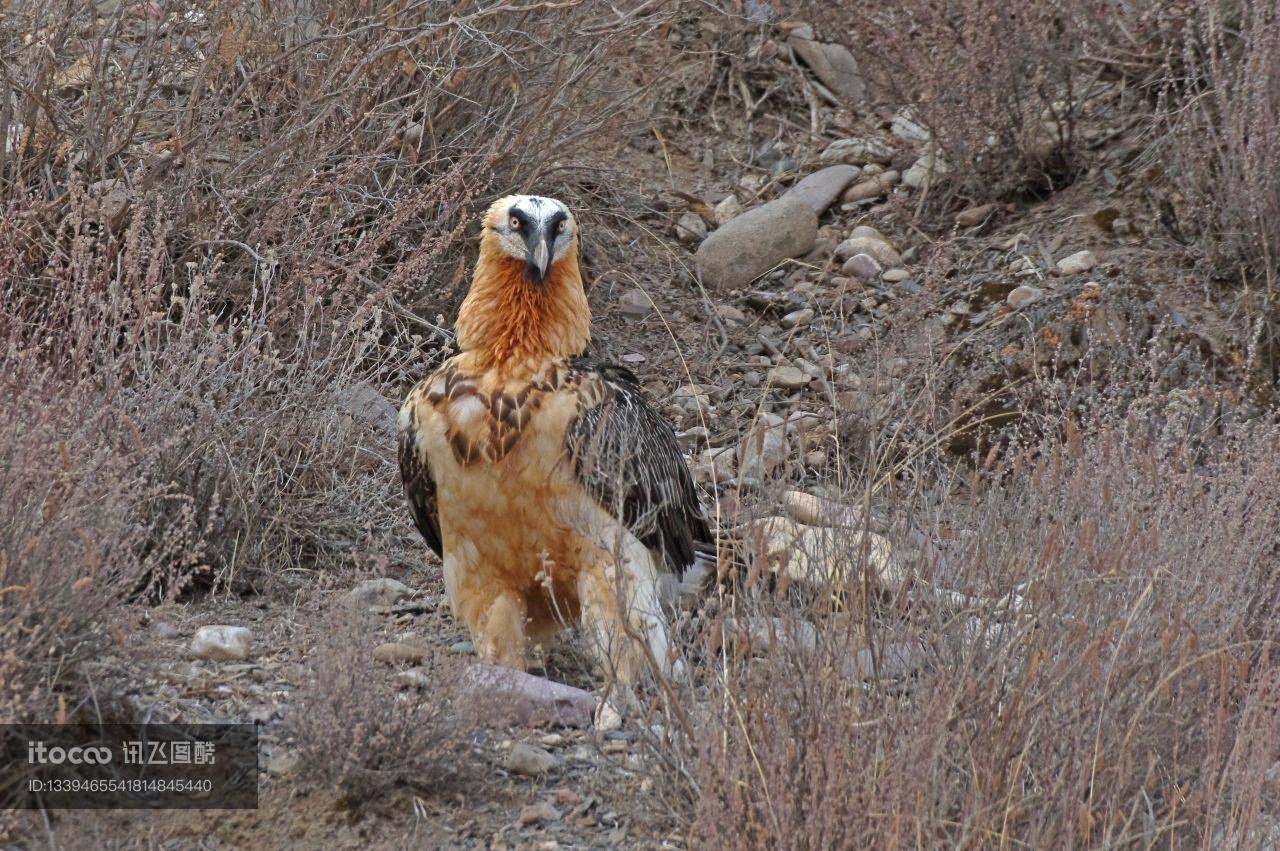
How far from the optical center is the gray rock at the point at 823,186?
7.68 metres

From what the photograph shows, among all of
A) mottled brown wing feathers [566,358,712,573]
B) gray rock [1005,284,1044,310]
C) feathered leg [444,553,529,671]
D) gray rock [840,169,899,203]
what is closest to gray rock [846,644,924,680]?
mottled brown wing feathers [566,358,712,573]

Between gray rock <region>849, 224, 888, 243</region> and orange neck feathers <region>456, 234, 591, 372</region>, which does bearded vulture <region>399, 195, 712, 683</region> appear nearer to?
orange neck feathers <region>456, 234, 591, 372</region>

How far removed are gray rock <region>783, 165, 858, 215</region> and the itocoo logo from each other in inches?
192

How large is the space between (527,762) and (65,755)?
3.38ft

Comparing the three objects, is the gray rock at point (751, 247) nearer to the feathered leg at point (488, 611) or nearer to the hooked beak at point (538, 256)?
the hooked beak at point (538, 256)

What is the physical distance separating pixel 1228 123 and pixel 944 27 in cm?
145

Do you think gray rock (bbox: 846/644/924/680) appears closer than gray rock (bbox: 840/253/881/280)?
Yes

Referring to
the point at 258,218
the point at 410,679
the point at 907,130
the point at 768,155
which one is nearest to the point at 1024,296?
the point at 907,130

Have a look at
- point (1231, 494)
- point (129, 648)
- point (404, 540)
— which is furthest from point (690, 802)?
point (404, 540)

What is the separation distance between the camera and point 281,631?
4.45m

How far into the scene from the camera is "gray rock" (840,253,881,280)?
7191 millimetres

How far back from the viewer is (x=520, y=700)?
12.9ft

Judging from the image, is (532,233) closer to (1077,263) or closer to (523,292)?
(523,292)

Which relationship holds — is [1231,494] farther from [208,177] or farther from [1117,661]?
[208,177]
